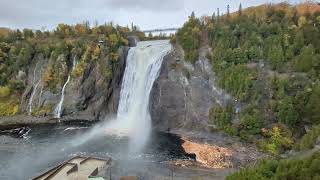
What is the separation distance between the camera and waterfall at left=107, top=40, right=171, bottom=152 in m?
76.9

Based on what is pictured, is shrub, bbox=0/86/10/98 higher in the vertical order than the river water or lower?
higher

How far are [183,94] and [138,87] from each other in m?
10.5

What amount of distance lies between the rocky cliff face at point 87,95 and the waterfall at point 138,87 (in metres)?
2.02

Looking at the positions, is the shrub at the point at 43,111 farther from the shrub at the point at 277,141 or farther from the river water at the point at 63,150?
the shrub at the point at 277,141

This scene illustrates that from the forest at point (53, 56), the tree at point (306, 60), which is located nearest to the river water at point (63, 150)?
the forest at point (53, 56)

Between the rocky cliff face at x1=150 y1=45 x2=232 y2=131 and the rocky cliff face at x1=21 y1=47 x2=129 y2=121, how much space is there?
10.9 meters

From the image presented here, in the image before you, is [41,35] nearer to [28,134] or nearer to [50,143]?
[28,134]

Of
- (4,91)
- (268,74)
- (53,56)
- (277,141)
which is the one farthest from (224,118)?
(4,91)

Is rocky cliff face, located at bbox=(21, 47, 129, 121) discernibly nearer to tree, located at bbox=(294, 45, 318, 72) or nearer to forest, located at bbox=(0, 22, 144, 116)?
forest, located at bbox=(0, 22, 144, 116)

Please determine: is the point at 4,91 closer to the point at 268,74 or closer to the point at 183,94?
the point at 183,94

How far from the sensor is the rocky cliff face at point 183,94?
7094 cm

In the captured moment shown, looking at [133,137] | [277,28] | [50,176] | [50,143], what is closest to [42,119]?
[50,143]

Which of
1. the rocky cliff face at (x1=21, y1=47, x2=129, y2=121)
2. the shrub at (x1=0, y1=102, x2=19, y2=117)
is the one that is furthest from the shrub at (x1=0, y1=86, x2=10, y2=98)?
the rocky cliff face at (x1=21, y1=47, x2=129, y2=121)

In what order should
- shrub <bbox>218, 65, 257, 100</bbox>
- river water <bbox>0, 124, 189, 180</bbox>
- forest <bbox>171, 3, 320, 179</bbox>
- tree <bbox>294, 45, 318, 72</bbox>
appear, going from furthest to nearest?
shrub <bbox>218, 65, 257, 100</bbox> → tree <bbox>294, 45, 318, 72</bbox> → forest <bbox>171, 3, 320, 179</bbox> → river water <bbox>0, 124, 189, 180</bbox>
